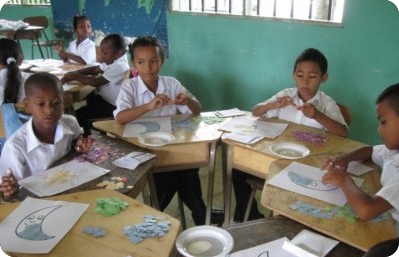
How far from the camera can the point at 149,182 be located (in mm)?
1959

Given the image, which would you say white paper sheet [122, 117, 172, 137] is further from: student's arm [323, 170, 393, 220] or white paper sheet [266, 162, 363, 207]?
student's arm [323, 170, 393, 220]

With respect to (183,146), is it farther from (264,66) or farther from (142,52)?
(264,66)

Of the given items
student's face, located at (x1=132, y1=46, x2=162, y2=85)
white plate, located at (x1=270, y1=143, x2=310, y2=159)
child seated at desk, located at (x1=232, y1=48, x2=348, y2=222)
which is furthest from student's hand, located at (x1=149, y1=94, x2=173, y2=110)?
white plate, located at (x1=270, y1=143, x2=310, y2=159)

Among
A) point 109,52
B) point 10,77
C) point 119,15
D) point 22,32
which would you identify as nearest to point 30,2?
point 22,32

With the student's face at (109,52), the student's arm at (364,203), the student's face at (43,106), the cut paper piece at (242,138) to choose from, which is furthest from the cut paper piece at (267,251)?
the student's face at (109,52)

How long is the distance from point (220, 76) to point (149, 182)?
207 cm

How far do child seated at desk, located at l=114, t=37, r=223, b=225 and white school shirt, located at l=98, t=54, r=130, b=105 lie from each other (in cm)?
97

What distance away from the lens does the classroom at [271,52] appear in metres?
2.69

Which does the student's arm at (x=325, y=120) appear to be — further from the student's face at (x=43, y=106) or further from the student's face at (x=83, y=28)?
the student's face at (x=83, y=28)

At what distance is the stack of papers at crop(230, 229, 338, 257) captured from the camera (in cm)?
111

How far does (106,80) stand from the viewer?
332 centimetres

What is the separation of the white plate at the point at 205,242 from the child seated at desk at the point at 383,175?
474mm

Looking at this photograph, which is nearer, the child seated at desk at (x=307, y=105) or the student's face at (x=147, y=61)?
the child seated at desk at (x=307, y=105)

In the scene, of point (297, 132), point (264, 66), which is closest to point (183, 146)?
point (297, 132)
